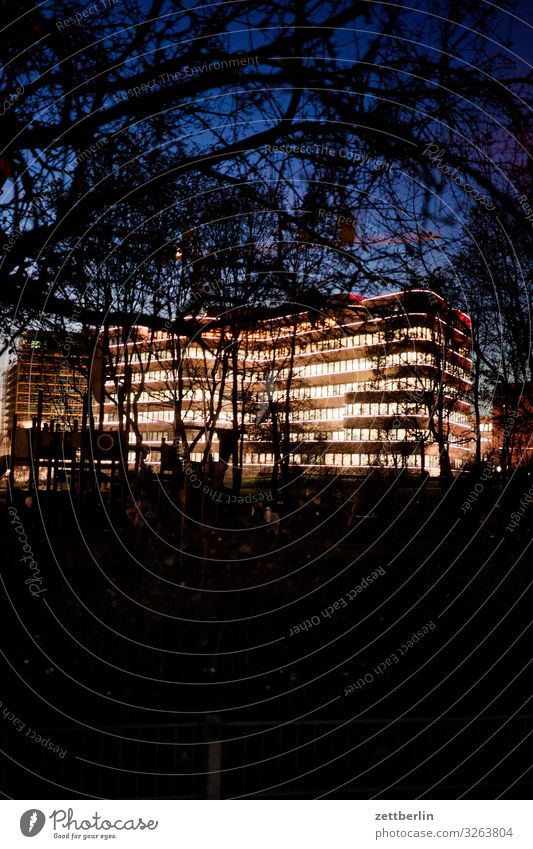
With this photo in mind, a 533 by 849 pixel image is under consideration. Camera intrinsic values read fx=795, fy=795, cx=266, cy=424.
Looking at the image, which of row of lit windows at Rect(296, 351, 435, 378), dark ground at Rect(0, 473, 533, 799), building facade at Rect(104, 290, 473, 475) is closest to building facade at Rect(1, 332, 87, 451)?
building facade at Rect(104, 290, 473, 475)

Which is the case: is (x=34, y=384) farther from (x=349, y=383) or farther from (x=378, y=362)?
(x=378, y=362)

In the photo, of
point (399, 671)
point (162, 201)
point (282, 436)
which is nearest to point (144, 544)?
point (399, 671)

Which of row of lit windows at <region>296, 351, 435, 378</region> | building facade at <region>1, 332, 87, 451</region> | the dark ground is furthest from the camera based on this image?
row of lit windows at <region>296, 351, 435, 378</region>

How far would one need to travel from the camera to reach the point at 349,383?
11.2 metres

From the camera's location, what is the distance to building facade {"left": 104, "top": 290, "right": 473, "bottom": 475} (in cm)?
793

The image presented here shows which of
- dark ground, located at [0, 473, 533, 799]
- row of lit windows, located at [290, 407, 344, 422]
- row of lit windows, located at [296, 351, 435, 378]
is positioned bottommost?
dark ground, located at [0, 473, 533, 799]

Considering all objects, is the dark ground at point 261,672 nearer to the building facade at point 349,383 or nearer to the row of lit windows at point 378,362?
the building facade at point 349,383

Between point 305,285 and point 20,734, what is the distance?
426cm

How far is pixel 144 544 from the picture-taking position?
25.5 ft

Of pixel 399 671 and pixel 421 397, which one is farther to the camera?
pixel 421 397

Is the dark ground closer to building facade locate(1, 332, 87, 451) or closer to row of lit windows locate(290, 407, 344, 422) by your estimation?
building facade locate(1, 332, 87, 451)

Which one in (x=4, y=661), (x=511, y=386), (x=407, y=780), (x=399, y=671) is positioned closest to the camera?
(x=407, y=780)

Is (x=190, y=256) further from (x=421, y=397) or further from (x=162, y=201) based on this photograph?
(x=421, y=397)

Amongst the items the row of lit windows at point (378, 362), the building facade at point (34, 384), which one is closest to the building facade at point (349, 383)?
the row of lit windows at point (378, 362)
